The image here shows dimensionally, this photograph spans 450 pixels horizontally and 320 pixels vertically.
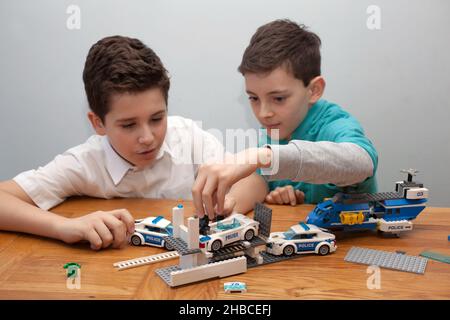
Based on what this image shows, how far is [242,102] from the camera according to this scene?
1850mm

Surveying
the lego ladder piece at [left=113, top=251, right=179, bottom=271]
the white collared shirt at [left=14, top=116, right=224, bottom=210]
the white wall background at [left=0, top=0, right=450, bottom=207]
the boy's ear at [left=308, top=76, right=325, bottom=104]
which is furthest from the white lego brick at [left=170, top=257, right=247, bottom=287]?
the white wall background at [left=0, top=0, right=450, bottom=207]

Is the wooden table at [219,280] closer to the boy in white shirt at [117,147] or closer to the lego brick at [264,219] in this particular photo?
the lego brick at [264,219]

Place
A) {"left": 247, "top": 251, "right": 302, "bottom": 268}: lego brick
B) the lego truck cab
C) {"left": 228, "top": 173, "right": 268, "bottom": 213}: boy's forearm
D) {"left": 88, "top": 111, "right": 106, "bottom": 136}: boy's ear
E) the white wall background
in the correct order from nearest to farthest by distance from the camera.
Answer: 1. {"left": 247, "top": 251, "right": 302, "bottom": 268}: lego brick
2. the lego truck cab
3. {"left": 228, "top": 173, "right": 268, "bottom": 213}: boy's forearm
4. {"left": 88, "top": 111, "right": 106, "bottom": 136}: boy's ear
5. the white wall background

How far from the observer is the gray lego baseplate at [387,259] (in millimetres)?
746

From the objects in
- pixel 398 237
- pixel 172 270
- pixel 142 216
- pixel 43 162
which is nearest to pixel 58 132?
pixel 43 162

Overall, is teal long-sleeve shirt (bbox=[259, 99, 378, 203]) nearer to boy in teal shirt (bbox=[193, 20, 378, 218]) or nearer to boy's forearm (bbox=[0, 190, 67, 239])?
boy in teal shirt (bbox=[193, 20, 378, 218])

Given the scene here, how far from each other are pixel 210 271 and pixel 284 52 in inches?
28.4

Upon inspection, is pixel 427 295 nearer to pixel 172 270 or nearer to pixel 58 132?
pixel 172 270

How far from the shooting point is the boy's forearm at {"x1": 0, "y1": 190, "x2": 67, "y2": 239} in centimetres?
89

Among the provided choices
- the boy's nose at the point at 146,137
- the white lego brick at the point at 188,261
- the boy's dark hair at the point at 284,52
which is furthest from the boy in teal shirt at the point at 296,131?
the boy's nose at the point at 146,137

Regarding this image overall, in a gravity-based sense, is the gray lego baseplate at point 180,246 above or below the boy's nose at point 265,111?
below

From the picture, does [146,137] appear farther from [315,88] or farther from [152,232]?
[315,88]

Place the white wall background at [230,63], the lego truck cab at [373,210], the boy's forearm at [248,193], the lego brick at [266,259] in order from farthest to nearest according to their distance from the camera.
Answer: the white wall background at [230,63] < the boy's forearm at [248,193] < the lego truck cab at [373,210] < the lego brick at [266,259]

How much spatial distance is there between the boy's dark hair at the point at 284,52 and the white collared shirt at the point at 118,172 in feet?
0.88
